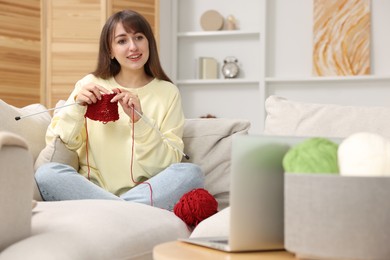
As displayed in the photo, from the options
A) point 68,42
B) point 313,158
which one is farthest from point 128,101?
point 68,42

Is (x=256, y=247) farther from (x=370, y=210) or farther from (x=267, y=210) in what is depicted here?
(x=370, y=210)

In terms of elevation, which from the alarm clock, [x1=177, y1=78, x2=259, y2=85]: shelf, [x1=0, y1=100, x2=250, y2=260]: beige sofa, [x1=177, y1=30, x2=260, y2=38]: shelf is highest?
[x1=177, y1=30, x2=260, y2=38]: shelf

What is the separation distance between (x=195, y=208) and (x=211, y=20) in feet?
11.7

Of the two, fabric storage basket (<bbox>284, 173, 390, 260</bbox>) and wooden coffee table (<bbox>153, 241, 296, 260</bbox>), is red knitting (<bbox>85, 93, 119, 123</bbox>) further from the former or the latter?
fabric storage basket (<bbox>284, 173, 390, 260</bbox>)

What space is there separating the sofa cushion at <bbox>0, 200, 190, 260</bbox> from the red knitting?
65 centimetres

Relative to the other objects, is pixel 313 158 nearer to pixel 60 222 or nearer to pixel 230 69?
pixel 60 222

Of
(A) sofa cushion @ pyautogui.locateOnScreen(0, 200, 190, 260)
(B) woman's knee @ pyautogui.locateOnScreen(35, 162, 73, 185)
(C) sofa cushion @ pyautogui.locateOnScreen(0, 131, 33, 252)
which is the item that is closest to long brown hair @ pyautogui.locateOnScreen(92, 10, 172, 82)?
(B) woman's knee @ pyautogui.locateOnScreen(35, 162, 73, 185)

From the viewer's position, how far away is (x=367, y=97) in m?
5.04

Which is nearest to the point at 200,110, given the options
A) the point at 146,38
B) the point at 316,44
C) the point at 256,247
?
the point at 316,44

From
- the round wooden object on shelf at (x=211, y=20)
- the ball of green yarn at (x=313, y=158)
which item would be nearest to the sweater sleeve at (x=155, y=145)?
the ball of green yarn at (x=313, y=158)

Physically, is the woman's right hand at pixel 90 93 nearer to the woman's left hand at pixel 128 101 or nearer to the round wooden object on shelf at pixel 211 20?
the woman's left hand at pixel 128 101

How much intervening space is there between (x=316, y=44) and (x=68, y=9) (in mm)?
1891

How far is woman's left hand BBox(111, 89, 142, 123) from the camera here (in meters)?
2.37

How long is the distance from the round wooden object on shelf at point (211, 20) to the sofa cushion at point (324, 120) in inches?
134
